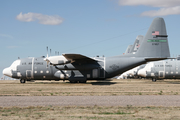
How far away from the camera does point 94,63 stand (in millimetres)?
32062

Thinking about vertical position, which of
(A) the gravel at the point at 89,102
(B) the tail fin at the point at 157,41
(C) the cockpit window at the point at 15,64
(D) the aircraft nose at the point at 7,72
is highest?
(B) the tail fin at the point at 157,41

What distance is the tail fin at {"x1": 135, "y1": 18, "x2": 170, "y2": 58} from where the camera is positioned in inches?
1216

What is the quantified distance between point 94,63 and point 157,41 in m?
9.22

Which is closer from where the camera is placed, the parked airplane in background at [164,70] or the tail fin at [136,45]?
the parked airplane in background at [164,70]

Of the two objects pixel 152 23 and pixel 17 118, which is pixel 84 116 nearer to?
pixel 17 118

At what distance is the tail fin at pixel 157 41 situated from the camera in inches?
1216

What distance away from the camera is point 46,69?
3306cm

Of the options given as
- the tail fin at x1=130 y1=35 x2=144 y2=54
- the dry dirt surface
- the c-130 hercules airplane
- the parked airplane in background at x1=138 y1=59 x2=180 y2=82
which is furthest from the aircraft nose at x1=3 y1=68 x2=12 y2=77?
the parked airplane in background at x1=138 y1=59 x2=180 y2=82

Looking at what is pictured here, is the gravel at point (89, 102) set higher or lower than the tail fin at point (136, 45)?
lower

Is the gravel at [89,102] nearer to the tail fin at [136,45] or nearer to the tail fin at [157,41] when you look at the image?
the tail fin at [157,41]

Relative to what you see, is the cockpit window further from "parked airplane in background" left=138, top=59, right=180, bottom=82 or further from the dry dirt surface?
"parked airplane in background" left=138, top=59, right=180, bottom=82

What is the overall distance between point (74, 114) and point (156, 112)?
3769 mm

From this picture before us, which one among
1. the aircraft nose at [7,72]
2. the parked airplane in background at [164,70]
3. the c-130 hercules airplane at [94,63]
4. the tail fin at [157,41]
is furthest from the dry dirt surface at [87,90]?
the parked airplane in background at [164,70]

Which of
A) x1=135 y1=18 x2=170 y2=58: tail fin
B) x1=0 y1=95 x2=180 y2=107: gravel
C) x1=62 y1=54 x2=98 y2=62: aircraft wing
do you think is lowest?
x1=0 y1=95 x2=180 y2=107: gravel
